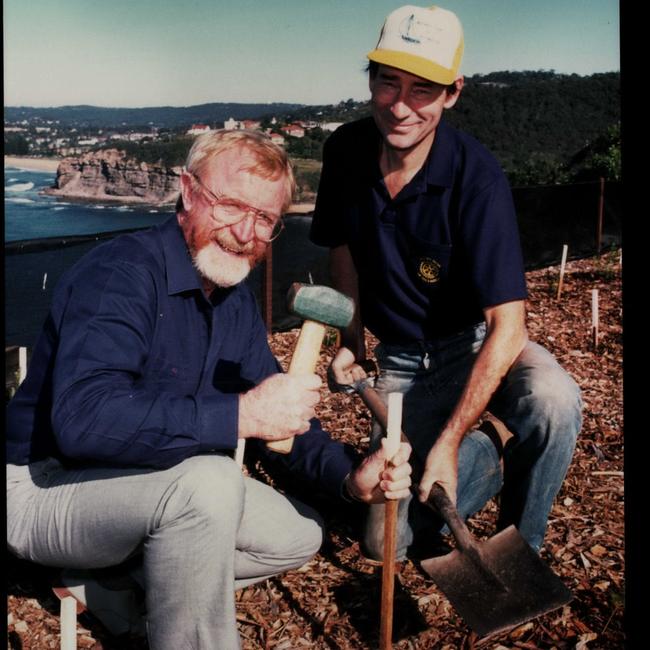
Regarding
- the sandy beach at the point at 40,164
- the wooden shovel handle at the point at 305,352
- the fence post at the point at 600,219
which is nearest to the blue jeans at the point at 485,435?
the wooden shovel handle at the point at 305,352

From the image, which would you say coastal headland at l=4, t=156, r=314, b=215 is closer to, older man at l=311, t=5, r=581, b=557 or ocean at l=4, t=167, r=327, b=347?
ocean at l=4, t=167, r=327, b=347

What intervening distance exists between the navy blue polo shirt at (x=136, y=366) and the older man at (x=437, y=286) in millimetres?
680

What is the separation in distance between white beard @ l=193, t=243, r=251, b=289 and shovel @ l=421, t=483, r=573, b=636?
1.10m

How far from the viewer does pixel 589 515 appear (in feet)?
12.2

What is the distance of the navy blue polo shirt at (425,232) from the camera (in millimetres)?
3211

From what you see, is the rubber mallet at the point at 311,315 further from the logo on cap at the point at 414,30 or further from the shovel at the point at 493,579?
the logo on cap at the point at 414,30

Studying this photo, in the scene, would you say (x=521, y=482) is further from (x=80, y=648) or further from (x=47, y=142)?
(x=47, y=142)

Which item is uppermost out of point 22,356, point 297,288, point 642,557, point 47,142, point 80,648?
point 47,142

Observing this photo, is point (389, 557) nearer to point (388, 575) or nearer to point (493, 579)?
point (388, 575)

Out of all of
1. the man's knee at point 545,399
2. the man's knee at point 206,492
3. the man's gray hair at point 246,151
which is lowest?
the man's knee at point 206,492

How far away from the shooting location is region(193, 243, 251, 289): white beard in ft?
9.00

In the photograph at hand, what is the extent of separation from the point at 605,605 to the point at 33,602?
7.42 ft

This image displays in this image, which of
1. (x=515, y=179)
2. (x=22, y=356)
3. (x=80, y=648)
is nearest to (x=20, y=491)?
(x=80, y=648)

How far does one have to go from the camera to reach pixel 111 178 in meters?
59.2
